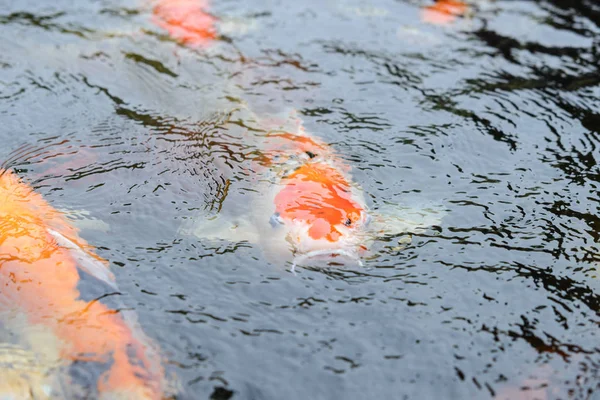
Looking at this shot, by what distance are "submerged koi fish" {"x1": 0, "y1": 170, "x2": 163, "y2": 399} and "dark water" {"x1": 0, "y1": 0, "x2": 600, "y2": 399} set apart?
0.19 metres

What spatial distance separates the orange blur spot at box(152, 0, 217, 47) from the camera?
8.73 metres

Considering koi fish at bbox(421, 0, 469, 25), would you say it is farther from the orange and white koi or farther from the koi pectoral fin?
the koi pectoral fin

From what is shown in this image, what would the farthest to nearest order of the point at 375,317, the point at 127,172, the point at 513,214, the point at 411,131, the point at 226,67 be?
the point at 226,67 → the point at 411,131 → the point at 127,172 → the point at 513,214 → the point at 375,317

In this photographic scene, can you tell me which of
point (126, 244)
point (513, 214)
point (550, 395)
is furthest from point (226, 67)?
point (550, 395)

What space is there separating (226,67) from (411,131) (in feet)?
8.79

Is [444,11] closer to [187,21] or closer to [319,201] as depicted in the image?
[187,21]

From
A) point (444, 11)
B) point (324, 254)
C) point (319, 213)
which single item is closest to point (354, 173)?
point (319, 213)

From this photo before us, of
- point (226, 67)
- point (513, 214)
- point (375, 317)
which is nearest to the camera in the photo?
point (375, 317)

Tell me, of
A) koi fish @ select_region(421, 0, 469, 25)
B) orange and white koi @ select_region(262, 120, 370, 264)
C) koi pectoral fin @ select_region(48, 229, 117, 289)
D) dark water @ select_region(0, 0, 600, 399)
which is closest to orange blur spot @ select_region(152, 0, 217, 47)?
dark water @ select_region(0, 0, 600, 399)

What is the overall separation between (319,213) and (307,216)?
112 mm

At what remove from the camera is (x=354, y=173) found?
6301 mm

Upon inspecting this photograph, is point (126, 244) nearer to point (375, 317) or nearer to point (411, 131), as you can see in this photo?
point (375, 317)

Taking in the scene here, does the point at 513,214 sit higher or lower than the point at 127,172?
higher

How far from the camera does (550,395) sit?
169 inches
